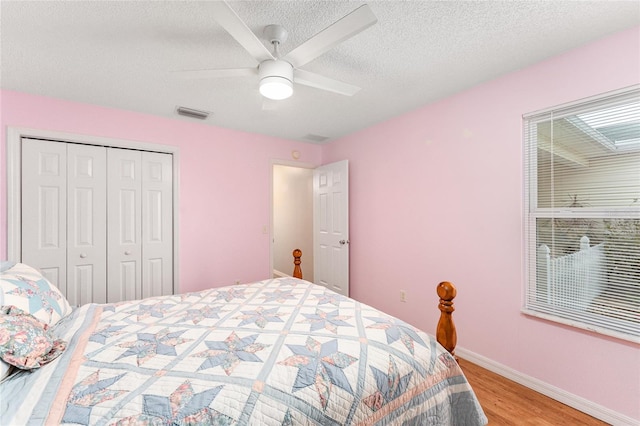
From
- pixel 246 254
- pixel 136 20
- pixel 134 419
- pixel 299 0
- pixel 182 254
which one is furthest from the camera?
pixel 246 254

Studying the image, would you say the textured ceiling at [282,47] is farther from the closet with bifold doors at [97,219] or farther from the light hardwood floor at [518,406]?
the light hardwood floor at [518,406]

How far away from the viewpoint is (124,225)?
303cm

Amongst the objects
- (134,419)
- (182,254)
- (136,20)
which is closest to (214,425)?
(134,419)

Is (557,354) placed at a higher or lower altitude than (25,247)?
lower

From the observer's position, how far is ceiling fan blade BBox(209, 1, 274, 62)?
1.18 meters

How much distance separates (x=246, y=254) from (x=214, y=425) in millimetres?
2904

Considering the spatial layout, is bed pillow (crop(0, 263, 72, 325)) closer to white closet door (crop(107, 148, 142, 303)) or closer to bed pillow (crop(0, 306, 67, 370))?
bed pillow (crop(0, 306, 67, 370))

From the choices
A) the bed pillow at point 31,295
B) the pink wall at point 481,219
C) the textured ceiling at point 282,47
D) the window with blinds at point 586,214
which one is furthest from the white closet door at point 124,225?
the window with blinds at point 586,214

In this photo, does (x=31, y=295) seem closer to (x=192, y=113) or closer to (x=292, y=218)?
(x=192, y=113)

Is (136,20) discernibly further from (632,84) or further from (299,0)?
(632,84)

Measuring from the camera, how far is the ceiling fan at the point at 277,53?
50.4 inches

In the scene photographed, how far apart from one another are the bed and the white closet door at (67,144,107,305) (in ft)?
4.19

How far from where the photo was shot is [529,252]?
86.0 inches

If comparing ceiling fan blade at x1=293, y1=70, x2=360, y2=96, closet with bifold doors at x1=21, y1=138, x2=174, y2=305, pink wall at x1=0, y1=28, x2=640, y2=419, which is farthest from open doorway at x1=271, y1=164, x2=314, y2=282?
ceiling fan blade at x1=293, y1=70, x2=360, y2=96
